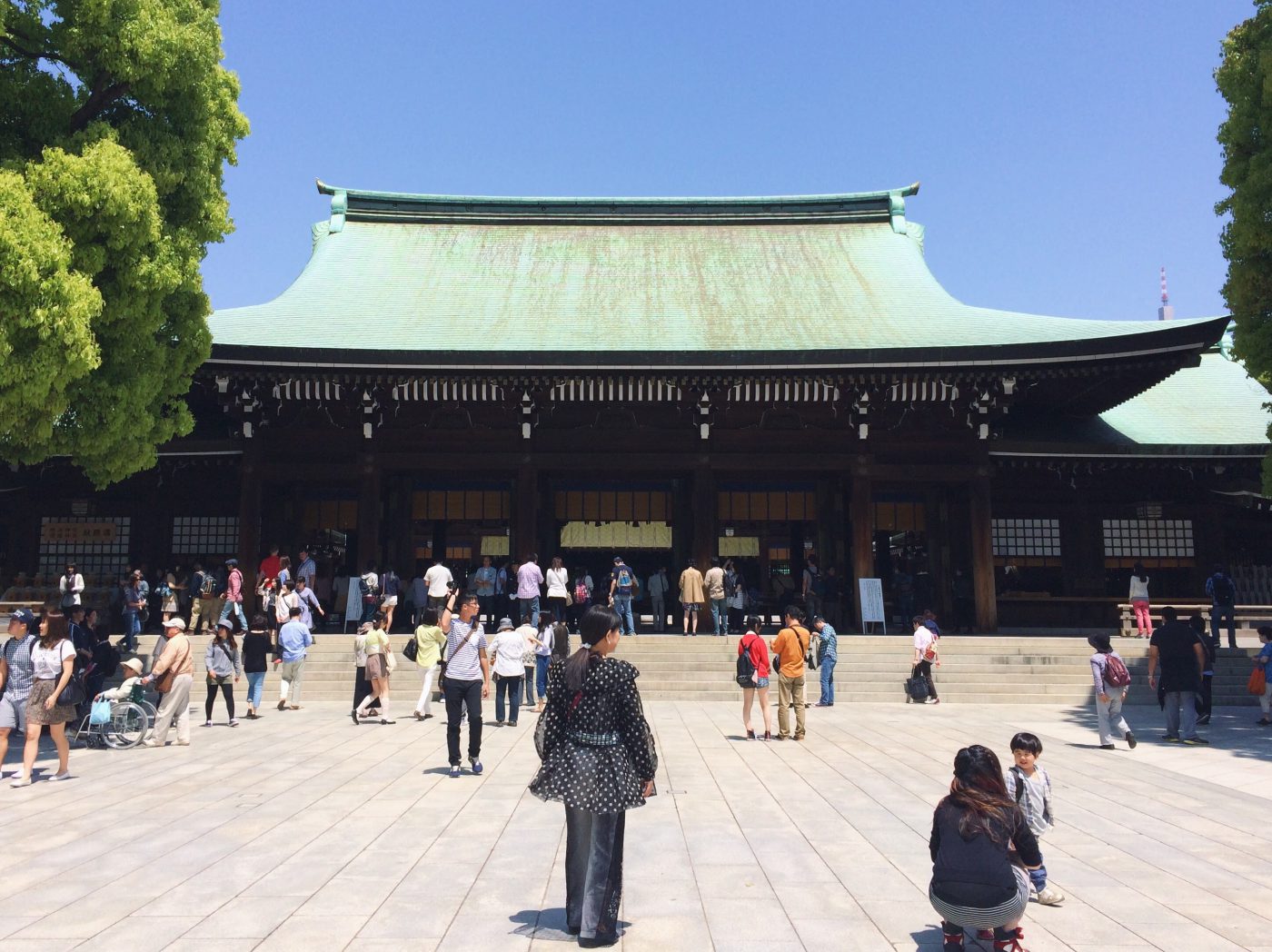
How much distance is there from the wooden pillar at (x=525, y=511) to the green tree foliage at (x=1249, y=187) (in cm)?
1238

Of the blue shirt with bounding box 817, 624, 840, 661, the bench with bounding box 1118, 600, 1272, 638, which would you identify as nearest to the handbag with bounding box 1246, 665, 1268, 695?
the blue shirt with bounding box 817, 624, 840, 661

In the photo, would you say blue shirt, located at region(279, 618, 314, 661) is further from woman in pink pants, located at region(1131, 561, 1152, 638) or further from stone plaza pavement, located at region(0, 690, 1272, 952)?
woman in pink pants, located at region(1131, 561, 1152, 638)

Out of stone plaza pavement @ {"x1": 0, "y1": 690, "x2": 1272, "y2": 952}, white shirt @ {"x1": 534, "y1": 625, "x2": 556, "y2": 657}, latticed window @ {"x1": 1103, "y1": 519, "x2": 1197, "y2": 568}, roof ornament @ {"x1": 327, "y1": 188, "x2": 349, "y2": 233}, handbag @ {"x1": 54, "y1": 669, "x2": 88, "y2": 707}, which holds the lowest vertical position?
stone plaza pavement @ {"x1": 0, "y1": 690, "x2": 1272, "y2": 952}

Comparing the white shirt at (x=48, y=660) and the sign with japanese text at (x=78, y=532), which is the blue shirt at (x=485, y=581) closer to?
the sign with japanese text at (x=78, y=532)

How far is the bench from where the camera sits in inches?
682

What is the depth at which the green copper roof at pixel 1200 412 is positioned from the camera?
63.5 ft

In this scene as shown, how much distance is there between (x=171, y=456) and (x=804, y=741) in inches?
568

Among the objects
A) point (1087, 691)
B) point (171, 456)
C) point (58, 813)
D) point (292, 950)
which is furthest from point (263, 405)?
point (1087, 691)

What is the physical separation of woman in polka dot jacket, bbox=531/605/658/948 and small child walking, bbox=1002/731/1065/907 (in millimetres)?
2197

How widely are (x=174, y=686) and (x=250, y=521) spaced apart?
7.85 m

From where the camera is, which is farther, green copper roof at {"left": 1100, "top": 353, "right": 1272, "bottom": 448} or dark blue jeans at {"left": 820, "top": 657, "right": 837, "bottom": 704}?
green copper roof at {"left": 1100, "top": 353, "right": 1272, "bottom": 448}

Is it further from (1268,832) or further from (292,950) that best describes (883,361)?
(292,950)

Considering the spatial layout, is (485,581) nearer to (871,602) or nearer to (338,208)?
(871,602)

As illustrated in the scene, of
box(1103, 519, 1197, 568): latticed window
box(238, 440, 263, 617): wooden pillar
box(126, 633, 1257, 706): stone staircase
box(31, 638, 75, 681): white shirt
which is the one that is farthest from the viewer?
box(1103, 519, 1197, 568): latticed window
